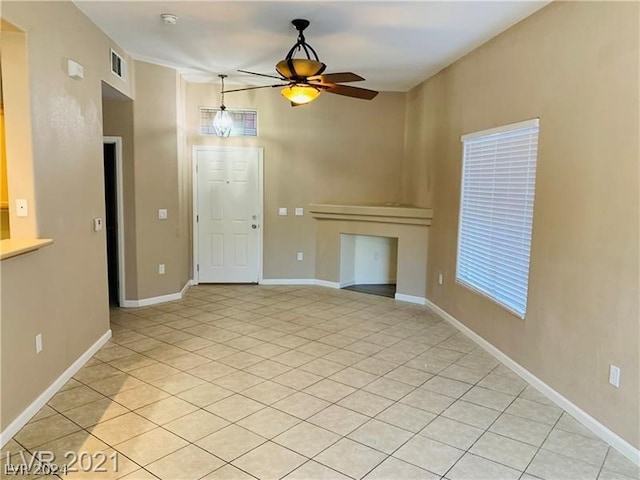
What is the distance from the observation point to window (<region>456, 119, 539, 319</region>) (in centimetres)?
359

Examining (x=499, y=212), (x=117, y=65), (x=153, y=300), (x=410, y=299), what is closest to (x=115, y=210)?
(x=153, y=300)

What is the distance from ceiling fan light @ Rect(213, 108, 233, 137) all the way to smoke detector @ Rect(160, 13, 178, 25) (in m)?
2.13

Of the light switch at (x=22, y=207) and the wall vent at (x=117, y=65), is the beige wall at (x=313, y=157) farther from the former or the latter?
the light switch at (x=22, y=207)

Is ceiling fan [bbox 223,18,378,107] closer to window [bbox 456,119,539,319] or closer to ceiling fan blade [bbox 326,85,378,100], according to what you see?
ceiling fan blade [bbox 326,85,378,100]

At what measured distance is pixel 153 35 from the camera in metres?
4.20

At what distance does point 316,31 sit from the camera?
4023mm

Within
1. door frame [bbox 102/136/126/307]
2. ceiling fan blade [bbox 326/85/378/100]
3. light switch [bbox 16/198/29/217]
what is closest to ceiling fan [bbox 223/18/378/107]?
ceiling fan blade [bbox 326/85/378/100]

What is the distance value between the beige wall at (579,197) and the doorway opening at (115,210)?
13.3ft

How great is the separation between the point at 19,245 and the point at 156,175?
2.86m

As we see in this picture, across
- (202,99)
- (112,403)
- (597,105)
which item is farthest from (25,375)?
(202,99)

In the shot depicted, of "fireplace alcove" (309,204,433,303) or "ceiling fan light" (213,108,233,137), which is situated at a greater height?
"ceiling fan light" (213,108,233,137)

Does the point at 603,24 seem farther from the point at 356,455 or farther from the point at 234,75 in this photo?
the point at 234,75

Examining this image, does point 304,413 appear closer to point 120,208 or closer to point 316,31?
point 316,31

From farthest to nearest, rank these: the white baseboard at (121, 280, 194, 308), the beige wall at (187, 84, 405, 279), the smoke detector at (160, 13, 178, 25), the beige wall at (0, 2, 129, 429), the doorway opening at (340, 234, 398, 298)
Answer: the doorway opening at (340, 234, 398, 298) < the beige wall at (187, 84, 405, 279) < the white baseboard at (121, 280, 194, 308) < the smoke detector at (160, 13, 178, 25) < the beige wall at (0, 2, 129, 429)
